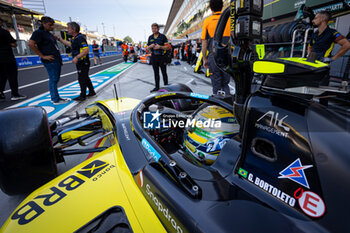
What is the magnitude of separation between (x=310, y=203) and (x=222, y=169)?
39 cm

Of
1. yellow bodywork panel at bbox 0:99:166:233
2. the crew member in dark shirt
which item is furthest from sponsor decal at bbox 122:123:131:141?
the crew member in dark shirt

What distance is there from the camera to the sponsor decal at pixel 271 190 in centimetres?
69

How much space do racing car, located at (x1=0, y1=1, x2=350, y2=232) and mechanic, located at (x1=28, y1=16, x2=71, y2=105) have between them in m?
3.06

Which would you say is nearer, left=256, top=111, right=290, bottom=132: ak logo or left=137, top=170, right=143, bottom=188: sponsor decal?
left=256, top=111, right=290, bottom=132: ak logo

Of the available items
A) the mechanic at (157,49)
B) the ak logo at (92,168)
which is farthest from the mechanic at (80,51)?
the ak logo at (92,168)

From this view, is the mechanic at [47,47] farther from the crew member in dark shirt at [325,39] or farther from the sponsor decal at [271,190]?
the crew member in dark shirt at [325,39]

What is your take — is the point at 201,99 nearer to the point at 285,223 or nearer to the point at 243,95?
the point at 243,95

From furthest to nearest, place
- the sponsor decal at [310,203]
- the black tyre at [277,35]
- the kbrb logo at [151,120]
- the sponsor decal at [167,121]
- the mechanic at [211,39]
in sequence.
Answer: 1. the black tyre at [277,35]
2. the mechanic at [211,39]
3. the kbrb logo at [151,120]
4. the sponsor decal at [167,121]
5. the sponsor decal at [310,203]

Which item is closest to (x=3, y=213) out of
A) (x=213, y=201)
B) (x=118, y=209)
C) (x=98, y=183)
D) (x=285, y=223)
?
(x=98, y=183)

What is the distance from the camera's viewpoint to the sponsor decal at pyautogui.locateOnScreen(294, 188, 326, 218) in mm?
606

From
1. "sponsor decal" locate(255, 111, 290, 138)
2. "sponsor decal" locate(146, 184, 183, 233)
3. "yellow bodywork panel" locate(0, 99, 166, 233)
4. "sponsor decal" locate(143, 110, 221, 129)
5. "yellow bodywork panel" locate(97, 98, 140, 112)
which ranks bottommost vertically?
"yellow bodywork panel" locate(0, 99, 166, 233)

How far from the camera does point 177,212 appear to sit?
2.53ft

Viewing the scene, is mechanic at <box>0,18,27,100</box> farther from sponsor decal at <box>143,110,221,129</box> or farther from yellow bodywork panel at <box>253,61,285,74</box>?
yellow bodywork panel at <box>253,61,285,74</box>

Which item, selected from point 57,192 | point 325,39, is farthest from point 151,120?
point 325,39
